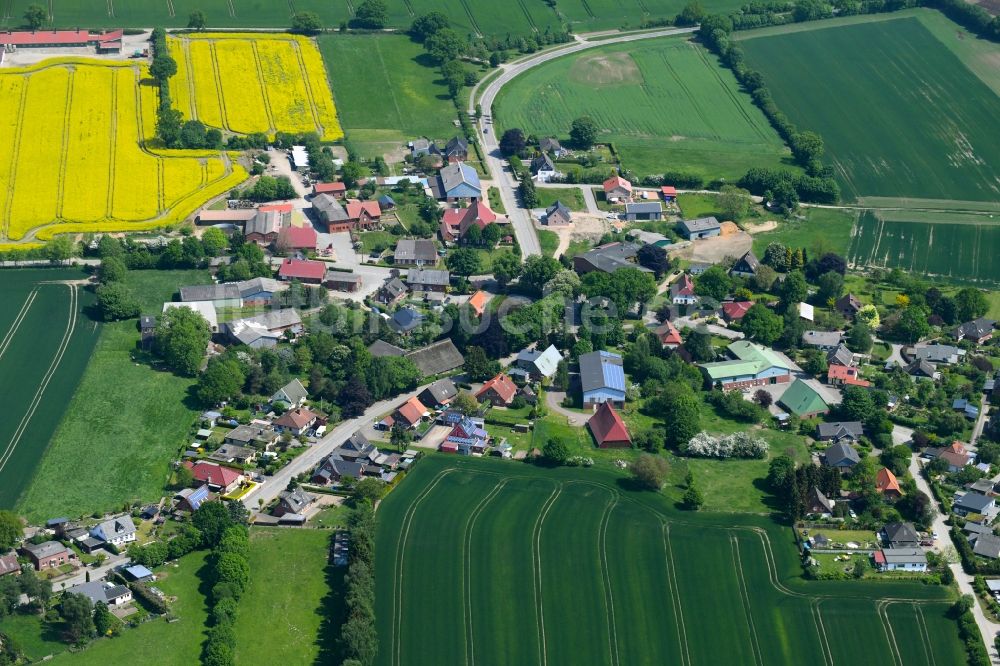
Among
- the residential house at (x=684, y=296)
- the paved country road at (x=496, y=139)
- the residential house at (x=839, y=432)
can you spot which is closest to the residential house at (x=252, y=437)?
the paved country road at (x=496, y=139)

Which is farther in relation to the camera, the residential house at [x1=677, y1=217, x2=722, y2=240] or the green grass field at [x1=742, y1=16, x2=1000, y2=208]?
the green grass field at [x1=742, y1=16, x2=1000, y2=208]

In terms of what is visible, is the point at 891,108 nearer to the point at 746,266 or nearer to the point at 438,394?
the point at 746,266

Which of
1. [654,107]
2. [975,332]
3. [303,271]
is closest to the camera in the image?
[975,332]

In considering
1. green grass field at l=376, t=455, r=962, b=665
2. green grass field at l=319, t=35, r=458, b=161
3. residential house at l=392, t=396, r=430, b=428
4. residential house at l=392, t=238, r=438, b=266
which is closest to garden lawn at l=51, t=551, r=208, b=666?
green grass field at l=376, t=455, r=962, b=665

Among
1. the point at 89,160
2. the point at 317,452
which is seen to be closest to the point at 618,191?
the point at 317,452

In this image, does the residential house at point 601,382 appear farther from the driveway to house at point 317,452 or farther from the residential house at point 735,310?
the residential house at point 735,310

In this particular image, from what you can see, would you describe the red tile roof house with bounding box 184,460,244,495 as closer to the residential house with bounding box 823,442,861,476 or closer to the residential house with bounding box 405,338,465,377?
the residential house with bounding box 405,338,465,377

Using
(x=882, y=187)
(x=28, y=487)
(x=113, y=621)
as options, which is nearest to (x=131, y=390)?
(x=28, y=487)

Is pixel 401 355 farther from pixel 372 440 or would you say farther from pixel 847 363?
pixel 847 363
